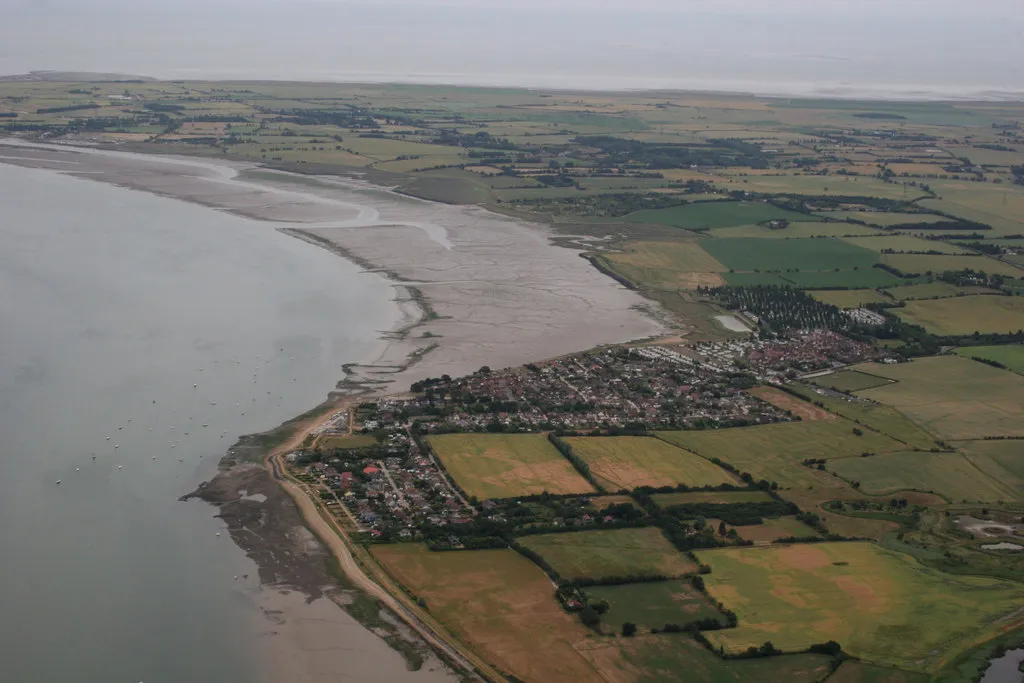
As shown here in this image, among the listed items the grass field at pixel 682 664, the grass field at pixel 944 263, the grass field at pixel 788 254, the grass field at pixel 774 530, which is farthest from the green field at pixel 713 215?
the grass field at pixel 682 664

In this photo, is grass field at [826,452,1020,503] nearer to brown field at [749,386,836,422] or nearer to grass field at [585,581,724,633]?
brown field at [749,386,836,422]

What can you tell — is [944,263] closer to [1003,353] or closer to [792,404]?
[1003,353]

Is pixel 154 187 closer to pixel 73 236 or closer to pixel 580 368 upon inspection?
pixel 73 236

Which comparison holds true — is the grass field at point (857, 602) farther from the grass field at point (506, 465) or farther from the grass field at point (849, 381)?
the grass field at point (849, 381)

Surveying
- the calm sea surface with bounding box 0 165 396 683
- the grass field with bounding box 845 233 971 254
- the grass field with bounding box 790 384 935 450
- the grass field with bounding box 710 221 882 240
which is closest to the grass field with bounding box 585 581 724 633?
the calm sea surface with bounding box 0 165 396 683

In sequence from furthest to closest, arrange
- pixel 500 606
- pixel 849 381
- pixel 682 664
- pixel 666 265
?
1. pixel 666 265
2. pixel 849 381
3. pixel 500 606
4. pixel 682 664

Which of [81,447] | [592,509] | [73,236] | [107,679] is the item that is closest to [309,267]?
[73,236]

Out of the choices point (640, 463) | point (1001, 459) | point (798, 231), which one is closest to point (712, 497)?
point (640, 463)
